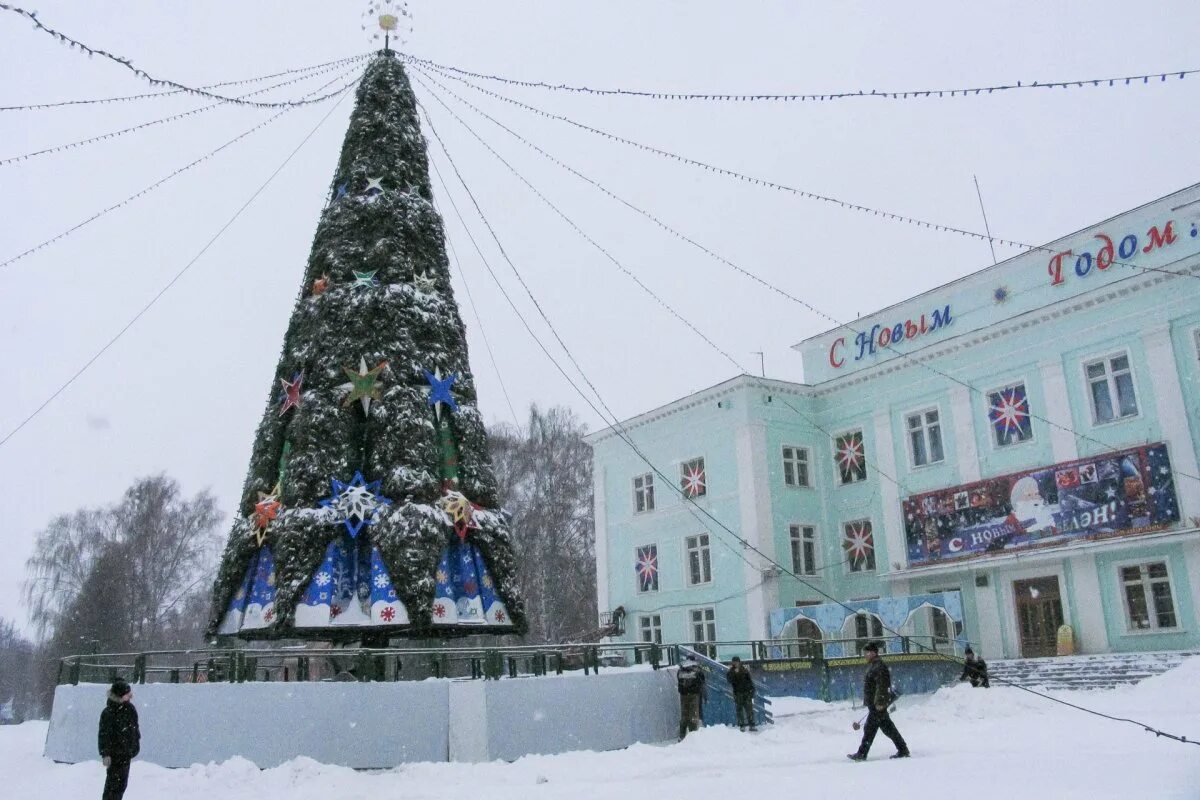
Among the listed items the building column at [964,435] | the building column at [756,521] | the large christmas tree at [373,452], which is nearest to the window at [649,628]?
the building column at [756,521]

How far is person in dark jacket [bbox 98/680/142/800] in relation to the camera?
26.6 feet

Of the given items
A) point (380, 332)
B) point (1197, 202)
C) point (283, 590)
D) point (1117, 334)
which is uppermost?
point (1197, 202)

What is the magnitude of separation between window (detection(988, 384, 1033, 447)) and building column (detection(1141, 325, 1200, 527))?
10.2ft

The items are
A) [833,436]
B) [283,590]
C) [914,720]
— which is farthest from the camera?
[833,436]

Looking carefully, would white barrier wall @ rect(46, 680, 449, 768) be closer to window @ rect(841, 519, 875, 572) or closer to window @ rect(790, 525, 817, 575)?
window @ rect(790, 525, 817, 575)

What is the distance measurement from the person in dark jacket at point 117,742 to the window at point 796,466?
21963 millimetres

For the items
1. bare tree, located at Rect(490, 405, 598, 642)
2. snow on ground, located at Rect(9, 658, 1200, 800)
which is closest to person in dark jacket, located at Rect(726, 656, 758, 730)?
snow on ground, located at Rect(9, 658, 1200, 800)

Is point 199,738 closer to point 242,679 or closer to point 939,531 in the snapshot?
point 242,679

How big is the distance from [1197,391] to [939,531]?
22.6 ft

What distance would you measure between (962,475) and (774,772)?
16.4 meters

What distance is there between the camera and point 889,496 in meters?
26.3

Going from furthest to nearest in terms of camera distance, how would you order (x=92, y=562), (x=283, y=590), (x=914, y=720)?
1. (x=92, y=562)
2. (x=914, y=720)
3. (x=283, y=590)

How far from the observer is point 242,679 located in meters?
11.4

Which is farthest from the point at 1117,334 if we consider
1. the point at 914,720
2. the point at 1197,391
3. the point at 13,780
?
the point at 13,780
